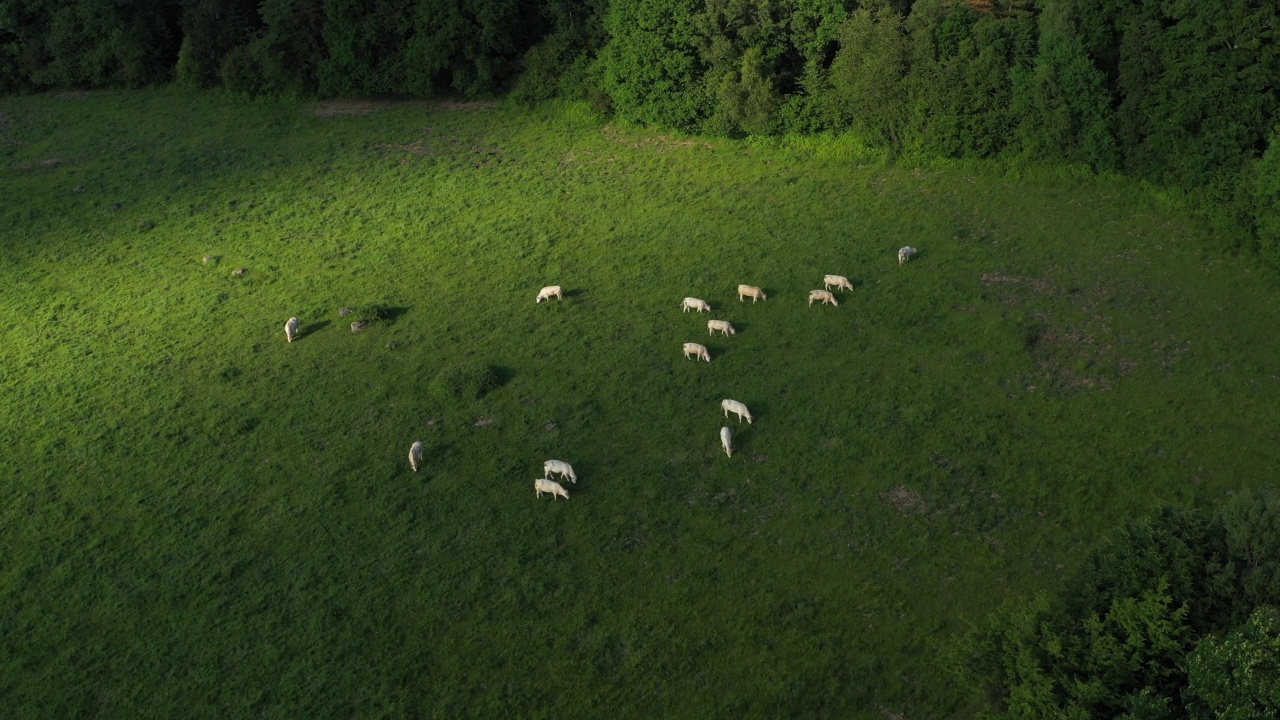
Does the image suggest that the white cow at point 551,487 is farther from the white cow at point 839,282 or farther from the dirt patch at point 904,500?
the white cow at point 839,282

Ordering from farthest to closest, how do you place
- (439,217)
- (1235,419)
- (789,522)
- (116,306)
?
(439,217) → (116,306) → (1235,419) → (789,522)

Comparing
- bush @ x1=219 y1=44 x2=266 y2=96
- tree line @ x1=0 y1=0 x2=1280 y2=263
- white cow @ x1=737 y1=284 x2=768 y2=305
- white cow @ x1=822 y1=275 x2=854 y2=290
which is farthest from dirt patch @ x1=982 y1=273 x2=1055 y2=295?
bush @ x1=219 y1=44 x2=266 y2=96

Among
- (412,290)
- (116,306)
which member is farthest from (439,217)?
(116,306)

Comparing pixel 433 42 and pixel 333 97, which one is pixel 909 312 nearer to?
pixel 433 42

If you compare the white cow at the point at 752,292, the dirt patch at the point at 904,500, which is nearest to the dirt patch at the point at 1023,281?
the white cow at the point at 752,292

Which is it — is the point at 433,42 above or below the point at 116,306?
above

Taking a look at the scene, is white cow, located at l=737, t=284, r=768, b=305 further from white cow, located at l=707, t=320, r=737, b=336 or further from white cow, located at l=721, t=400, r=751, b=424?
white cow, located at l=721, t=400, r=751, b=424
